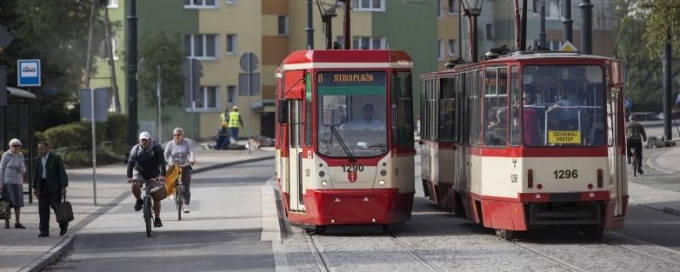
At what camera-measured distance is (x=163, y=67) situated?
60812mm

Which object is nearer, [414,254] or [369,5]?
[414,254]

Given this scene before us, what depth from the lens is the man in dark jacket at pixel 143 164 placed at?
23094 millimetres

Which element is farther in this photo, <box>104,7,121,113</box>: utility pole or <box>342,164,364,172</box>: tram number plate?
<box>104,7,121,113</box>: utility pole

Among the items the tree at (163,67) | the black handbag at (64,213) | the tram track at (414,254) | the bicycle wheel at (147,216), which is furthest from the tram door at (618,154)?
the tree at (163,67)

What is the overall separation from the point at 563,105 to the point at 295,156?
14.3 feet

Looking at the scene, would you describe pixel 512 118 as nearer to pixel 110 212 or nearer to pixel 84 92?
pixel 110 212

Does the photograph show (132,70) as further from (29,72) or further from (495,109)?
(495,109)

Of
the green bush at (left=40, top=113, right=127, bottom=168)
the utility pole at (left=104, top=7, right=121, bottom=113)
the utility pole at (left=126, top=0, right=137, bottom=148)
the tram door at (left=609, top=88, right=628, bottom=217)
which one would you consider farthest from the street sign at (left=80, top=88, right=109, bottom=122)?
the utility pole at (left=104, top=7, right=121, bottom=113)

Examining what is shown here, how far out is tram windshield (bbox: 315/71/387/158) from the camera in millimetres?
21438

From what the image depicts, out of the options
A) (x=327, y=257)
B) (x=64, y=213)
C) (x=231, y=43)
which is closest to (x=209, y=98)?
(x=231, y=43)

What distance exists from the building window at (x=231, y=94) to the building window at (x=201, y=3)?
4.18 m

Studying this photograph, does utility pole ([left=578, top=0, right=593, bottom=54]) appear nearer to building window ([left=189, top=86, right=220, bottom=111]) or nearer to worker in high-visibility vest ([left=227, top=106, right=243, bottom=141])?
worker in high-visibility vest ([left=227, top=106, right=243, bottom=141])

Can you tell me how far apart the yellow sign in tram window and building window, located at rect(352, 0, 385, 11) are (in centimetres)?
→ 5352

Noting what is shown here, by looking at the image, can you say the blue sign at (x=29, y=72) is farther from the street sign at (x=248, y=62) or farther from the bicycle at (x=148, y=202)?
the street sign at (x=248, y=62)
